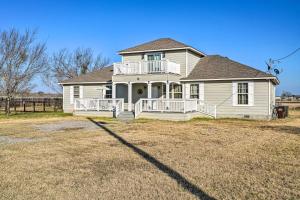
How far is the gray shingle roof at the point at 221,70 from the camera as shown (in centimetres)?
2362

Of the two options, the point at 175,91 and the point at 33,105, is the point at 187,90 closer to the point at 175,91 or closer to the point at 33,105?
the point at 175,91

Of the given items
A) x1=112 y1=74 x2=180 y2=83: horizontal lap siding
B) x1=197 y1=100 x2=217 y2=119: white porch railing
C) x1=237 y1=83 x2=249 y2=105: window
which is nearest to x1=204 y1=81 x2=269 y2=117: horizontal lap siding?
x1=197 y1=100 x2=217 y2=119: white porch railing

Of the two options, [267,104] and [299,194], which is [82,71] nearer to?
[267,104]

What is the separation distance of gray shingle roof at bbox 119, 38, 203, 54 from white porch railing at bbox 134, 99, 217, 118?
198 inches

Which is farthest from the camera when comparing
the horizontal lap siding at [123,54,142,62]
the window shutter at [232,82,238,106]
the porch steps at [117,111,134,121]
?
the horizontal lap siding at [123,54,142,62]

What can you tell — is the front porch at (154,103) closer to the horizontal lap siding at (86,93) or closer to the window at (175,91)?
the window at (175,91)

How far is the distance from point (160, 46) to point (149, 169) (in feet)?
66.7

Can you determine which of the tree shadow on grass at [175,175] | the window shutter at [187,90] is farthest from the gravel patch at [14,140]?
the window shutter at [187,90]

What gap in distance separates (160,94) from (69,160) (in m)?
18.5

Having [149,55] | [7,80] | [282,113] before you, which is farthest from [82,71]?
[282,113]

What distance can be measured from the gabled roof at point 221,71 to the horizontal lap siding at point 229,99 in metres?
0.54

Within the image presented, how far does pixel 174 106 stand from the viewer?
2217cm

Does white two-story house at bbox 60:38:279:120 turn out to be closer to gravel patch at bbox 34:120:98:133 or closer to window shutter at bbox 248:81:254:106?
window shutter at bbox 248:81:254:106

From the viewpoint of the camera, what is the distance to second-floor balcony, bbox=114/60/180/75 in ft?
78.7
